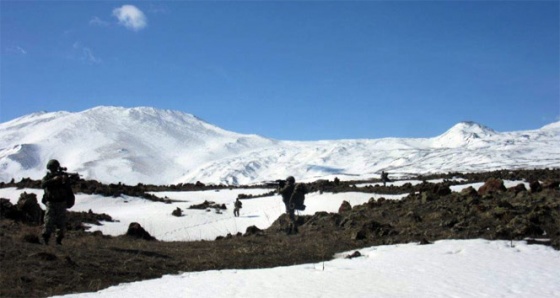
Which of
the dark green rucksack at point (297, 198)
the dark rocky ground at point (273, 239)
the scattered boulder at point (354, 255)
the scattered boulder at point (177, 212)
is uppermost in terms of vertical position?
the dark green rucksack at point (297, 198)

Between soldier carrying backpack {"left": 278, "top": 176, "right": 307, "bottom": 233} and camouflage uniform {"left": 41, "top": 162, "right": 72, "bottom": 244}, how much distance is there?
27.6 feet

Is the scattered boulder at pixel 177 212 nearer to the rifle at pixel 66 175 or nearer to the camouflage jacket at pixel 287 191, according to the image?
the camouflage jacket at pixel 287 191

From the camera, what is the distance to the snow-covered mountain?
116000 millimetres

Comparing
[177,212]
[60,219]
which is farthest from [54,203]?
[177,212]

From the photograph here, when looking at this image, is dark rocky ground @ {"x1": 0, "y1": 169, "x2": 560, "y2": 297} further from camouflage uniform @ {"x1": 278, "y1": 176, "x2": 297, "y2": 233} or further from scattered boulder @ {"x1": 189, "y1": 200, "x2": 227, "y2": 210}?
scattered boulder @ {"x1": 189, "y1": 200, "x2": 227, "y2": 210}

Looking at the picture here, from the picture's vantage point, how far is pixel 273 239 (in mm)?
16562

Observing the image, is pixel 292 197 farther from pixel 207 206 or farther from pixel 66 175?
pixel 207 206

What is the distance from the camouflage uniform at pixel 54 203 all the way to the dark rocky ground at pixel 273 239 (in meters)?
0.46

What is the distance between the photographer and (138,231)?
17.5 m

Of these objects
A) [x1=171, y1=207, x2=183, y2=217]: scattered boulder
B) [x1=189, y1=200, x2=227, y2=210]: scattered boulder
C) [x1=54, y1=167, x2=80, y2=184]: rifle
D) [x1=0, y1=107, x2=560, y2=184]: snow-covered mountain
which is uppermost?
[x1=0, y1=107, x2=560, y2=184]: snow-covered mountain

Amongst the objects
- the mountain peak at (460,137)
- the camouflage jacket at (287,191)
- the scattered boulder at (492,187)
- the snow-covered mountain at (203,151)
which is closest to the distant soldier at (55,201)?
the camouflage jacket at (287,191)

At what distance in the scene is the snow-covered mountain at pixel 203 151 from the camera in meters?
116

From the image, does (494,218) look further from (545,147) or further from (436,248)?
(545,147)

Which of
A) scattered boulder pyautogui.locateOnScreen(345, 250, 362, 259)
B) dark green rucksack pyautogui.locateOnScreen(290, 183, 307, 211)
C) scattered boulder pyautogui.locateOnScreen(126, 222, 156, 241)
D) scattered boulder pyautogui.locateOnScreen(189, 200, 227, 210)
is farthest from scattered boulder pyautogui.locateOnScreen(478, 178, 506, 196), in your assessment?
scattered boulder pyautogui.locateOnScreen(189, 200, 227, 210)
